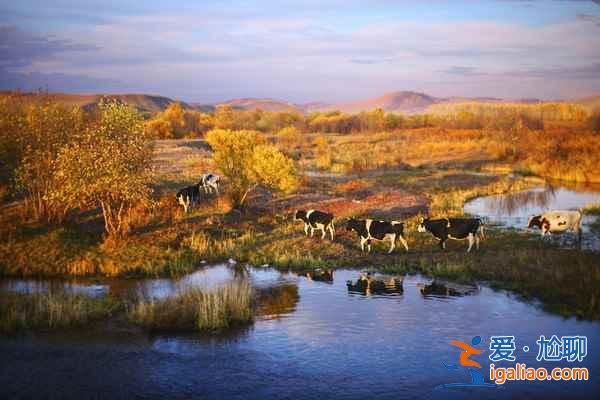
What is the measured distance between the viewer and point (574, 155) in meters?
48.9

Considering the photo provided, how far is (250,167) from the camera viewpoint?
30.6m

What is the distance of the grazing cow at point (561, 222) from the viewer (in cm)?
2330

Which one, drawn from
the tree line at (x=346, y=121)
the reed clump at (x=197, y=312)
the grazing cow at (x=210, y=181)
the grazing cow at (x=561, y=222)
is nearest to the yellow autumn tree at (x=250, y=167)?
the grazing cow at (x=210, y=181)

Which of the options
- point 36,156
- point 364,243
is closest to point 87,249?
point 36,156

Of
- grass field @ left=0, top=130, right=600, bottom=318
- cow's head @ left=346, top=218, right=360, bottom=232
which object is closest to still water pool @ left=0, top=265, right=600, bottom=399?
grass field @ left=0, top=130, right=600, bottom=318

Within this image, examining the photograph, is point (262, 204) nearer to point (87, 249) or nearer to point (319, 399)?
point (87, 249)

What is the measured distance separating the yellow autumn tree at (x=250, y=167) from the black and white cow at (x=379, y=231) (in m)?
8.06

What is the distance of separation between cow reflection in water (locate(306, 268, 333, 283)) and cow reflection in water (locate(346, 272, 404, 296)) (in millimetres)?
913

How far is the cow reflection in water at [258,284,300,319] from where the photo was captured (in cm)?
1645

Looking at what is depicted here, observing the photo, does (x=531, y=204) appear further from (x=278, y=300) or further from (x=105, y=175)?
(x=105, y=175)

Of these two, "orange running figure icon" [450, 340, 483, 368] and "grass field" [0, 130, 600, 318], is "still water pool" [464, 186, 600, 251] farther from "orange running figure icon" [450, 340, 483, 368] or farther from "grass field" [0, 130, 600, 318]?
"orange running figure icon" [450, 340, 483, 368]

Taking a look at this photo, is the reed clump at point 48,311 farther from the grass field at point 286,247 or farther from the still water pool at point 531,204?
the still water pool at point 531,204

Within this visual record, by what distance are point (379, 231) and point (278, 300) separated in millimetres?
6434

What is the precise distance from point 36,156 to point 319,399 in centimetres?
1938
